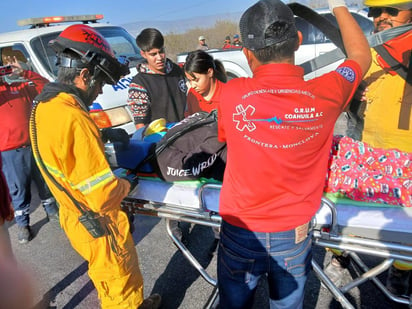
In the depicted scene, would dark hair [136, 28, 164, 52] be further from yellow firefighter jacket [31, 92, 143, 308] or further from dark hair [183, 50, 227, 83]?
yellow firefighter jacket [31, 92, 143, 308]

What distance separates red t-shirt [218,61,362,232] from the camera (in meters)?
1.12

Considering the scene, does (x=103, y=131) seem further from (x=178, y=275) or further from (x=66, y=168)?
(x=178, y=275)

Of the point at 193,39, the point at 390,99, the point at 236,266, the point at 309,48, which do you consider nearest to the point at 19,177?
the point at 236,266

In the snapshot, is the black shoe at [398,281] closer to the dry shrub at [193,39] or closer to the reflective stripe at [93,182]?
the reflective stripe at [93,182]

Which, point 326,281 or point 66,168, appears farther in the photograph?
point 326,281

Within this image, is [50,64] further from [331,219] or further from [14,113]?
[331,219]

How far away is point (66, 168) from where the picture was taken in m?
1.57

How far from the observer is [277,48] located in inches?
44.8

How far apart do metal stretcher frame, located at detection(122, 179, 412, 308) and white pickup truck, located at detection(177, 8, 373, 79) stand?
357 centimetres

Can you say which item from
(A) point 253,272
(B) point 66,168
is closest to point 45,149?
(B) point 66,168

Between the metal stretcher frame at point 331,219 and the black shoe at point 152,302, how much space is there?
1.40 feet

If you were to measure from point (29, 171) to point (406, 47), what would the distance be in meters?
3.66

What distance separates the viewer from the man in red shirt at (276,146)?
1.13 meters

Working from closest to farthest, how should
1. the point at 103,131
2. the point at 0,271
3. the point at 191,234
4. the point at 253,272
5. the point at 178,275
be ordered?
1. the point at 0,271
2. the point at 253,272
3. the point at 103,131
4. the point at 178,275
5. the point at 191,234
